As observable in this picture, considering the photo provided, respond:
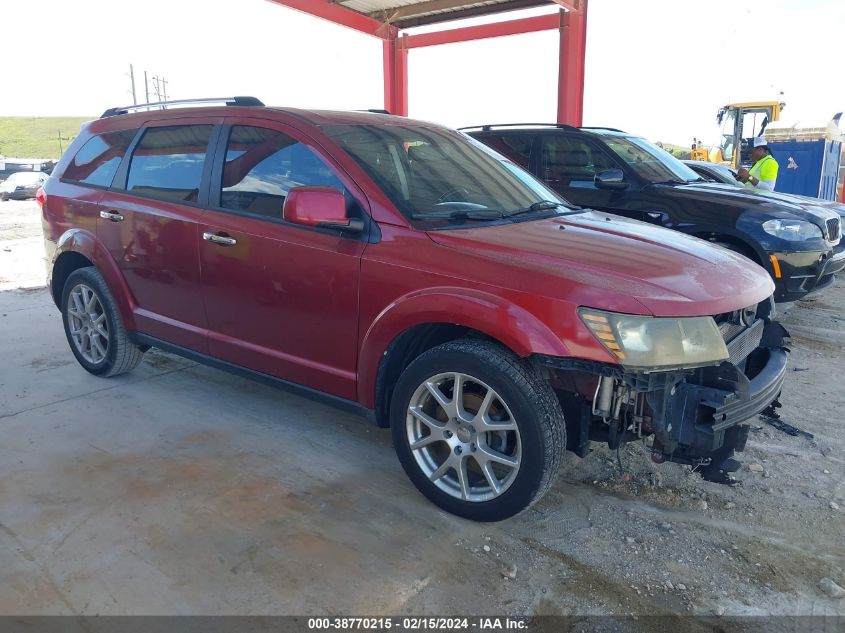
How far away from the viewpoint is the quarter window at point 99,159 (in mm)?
4477

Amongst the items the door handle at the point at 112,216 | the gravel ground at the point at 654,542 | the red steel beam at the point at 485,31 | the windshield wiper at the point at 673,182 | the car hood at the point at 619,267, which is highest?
the red steel beam at the point at 485,31

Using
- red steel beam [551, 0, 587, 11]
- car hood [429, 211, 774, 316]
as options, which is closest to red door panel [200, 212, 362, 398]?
car hood [429, 211, 774, 316]

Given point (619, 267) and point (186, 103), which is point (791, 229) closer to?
point (619, 267)

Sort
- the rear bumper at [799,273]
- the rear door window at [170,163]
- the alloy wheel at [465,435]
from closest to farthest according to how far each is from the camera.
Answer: the alloy wheel at [465,435]
the rear door window at [170,163]
the rear bumper at [799,273]

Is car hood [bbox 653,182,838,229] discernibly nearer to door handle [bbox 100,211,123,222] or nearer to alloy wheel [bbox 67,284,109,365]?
door handle [bbox 100,211,123,222]

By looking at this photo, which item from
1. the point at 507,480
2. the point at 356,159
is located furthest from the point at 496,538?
the point at 356,159

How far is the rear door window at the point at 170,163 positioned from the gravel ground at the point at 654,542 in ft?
5.73

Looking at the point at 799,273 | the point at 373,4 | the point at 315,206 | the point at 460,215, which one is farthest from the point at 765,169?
the point at 315,206

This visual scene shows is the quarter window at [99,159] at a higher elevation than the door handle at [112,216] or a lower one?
higher

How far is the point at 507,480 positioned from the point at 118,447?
2221 millimetres

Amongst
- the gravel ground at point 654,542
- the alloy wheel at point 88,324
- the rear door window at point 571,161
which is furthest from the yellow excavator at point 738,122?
the alloy wheel at point 88,324

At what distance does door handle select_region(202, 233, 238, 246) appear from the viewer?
360 cm

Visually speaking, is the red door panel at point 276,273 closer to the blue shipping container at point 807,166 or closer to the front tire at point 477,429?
the front tire at point 477,429

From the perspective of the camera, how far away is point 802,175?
1358 centimetres
